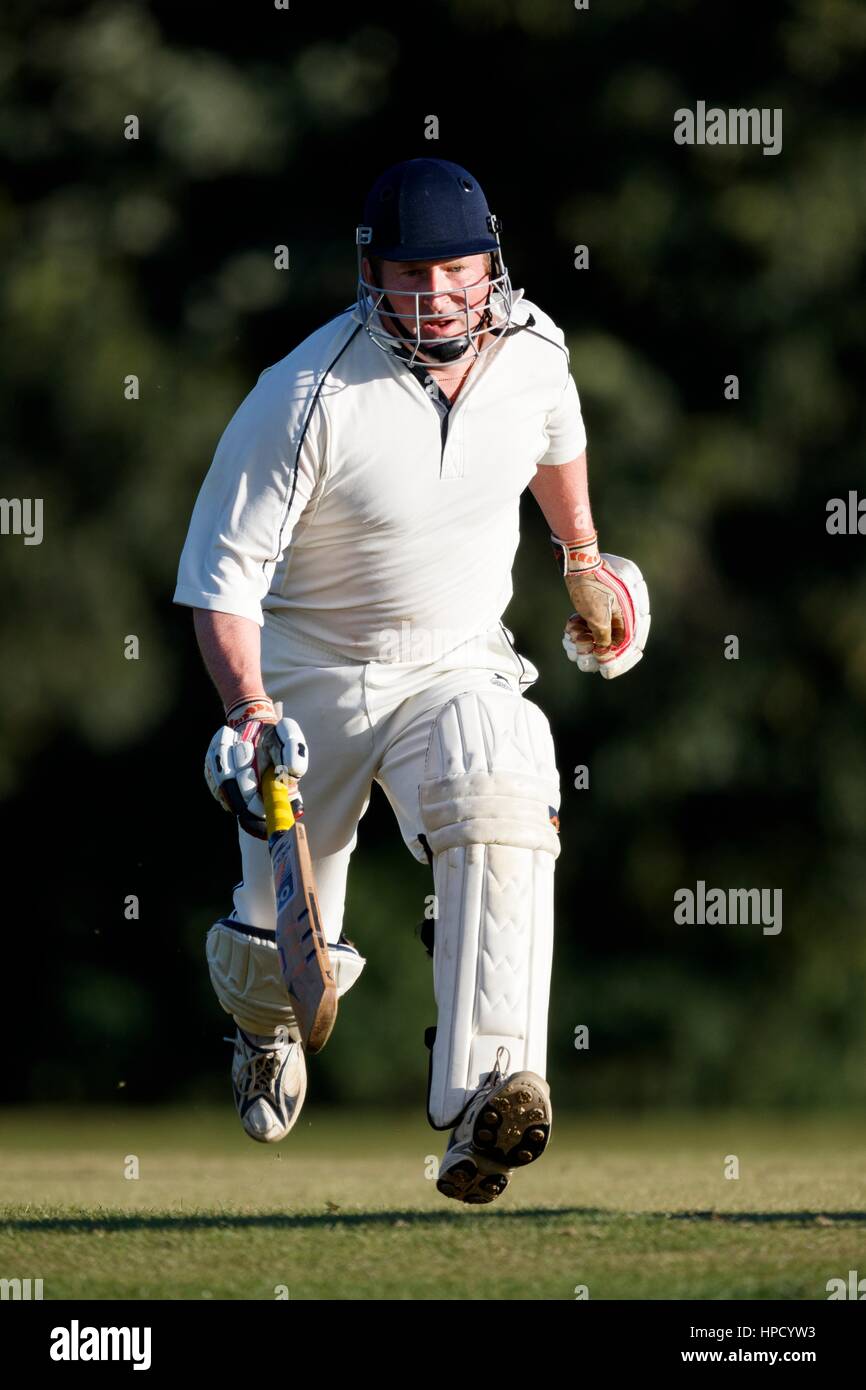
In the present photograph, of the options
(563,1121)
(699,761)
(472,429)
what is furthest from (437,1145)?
(472,429)

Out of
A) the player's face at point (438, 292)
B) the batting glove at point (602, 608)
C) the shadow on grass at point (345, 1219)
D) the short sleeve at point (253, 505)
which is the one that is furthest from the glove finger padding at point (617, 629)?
the shadow on grass at point (345, 1219)

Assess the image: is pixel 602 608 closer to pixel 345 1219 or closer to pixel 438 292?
pixel 438 292

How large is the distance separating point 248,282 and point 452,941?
17.8ft

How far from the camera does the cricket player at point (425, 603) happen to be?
3.59m

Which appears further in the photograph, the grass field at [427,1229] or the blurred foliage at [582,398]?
the blurred foliage at [582,398]

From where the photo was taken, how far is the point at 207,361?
859 cm

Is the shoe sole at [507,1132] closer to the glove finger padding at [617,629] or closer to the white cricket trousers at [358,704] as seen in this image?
the white cricket trousers at [358,704]

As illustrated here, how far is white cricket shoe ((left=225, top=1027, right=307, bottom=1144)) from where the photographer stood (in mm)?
4633

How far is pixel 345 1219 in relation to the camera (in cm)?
450

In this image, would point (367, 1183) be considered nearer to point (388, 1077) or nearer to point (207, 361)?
point (388, 1077)

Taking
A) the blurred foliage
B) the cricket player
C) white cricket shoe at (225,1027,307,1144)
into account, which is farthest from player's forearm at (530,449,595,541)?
the blurred foliage

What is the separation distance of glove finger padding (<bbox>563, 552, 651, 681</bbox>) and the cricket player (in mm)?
32

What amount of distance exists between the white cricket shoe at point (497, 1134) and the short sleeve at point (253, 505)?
0.92 metres

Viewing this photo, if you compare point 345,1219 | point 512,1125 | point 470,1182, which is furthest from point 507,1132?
point 345,1219
